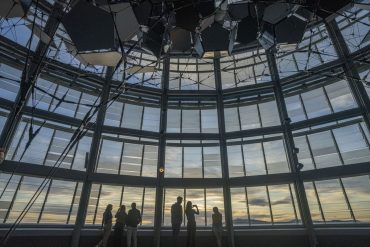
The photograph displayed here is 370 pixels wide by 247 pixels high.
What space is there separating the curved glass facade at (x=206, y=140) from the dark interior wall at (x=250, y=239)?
64 centimetres

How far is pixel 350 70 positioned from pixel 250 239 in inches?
326

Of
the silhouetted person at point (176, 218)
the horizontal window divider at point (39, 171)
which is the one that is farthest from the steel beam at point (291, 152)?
the horizontal window divider at point (39, 171)

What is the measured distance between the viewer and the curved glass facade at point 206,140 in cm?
955

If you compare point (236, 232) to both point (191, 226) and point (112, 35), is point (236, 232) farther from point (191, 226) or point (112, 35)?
point (112, 35)

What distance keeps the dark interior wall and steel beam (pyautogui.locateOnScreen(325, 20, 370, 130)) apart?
4363 mm

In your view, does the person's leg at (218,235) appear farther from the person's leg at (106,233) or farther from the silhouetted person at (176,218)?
the person's leg at (106,233)

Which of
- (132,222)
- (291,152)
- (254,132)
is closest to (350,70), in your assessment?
(291,152)

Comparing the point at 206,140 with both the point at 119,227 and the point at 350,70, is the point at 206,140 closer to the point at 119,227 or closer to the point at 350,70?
the point at 119,227

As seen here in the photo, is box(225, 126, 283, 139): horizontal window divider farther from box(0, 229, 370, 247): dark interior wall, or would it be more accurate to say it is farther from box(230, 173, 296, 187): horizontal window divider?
box(0, 229, 370, 247): dark interior wall

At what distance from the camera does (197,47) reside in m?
6.79

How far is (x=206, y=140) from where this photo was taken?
12.1 metres

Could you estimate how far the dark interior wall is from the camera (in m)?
8.47

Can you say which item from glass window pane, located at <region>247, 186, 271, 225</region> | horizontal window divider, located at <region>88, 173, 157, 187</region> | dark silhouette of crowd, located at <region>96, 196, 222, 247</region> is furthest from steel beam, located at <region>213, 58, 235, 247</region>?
horizontal window divider, located at <region>88, 173, 157, 187</region>

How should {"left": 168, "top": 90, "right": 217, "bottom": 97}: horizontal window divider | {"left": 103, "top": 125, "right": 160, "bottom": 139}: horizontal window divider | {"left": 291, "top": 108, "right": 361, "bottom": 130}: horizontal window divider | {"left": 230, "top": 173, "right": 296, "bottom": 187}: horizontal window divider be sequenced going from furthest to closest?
1. {"left": 168, "top": 90, "right": 217, "bottom": 97}: horizontal window divider
2. {"left": 103, "top": 125, "right": 160, "bottom": 139}: horizontal window divider
3. {"left": 230, "top": 173, "right": 296, "bottom": 187}: horizontal window divider
4. {"left": 291, "top": 108, "right": 361, "bottom": 130}: horizontal window divider
